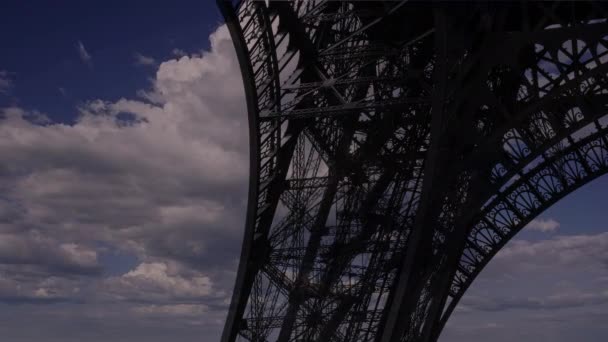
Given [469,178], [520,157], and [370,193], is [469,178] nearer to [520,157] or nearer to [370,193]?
[520,157]

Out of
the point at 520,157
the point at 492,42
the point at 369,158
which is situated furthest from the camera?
the point at 369,158

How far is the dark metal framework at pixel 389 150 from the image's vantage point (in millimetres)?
16141

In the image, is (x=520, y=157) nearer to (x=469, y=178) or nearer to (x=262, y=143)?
(x=469, y=178)

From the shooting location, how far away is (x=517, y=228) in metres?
19.6

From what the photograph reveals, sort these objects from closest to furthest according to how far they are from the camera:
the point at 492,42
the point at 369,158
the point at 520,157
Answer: the point at 492,42, the point at 520,157, the point at 369,158

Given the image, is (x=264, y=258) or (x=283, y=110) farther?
(x=264, y=258)

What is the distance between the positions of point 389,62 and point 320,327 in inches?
270

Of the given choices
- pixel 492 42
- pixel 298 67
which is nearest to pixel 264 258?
pixel 298 67

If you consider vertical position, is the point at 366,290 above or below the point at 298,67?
below

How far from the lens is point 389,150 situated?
19266mm

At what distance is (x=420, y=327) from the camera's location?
19.9 m

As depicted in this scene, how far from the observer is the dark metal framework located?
53.0 ft

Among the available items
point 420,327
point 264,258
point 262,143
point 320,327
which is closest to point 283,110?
point 262,143

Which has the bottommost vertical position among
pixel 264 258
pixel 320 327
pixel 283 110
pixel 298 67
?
pixel 320 327
